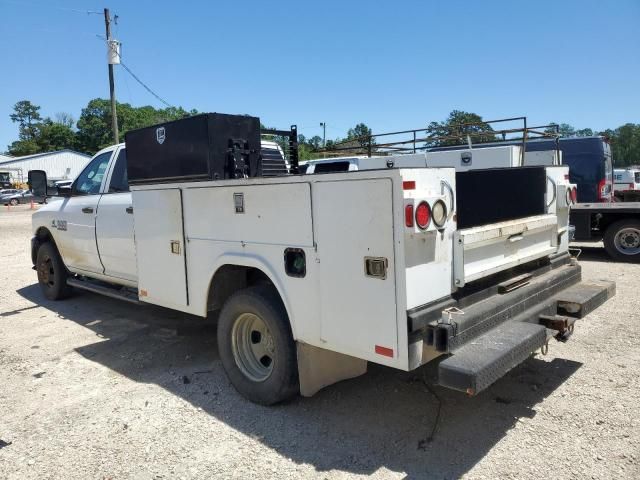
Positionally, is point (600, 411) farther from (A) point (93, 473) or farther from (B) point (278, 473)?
(A) point (93, 473)

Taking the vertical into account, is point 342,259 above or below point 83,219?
below

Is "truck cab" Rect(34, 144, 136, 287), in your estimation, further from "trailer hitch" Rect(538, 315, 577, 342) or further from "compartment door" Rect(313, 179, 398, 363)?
"trailer hitch" Rect(538, 315, 577, 342)

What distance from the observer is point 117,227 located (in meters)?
5.57

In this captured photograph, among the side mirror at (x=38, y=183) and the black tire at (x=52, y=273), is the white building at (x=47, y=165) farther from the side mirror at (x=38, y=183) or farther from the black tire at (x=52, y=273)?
the side mirror at (x=38, y=183)

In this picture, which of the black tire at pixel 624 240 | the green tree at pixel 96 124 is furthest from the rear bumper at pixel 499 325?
→ the green tree at pixel 96 124

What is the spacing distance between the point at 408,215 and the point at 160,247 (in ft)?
8.80

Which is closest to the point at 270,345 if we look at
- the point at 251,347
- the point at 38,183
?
the point at 251,347

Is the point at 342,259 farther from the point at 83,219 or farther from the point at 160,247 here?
the point at 83,219

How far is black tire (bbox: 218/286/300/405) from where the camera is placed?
11.9 feet

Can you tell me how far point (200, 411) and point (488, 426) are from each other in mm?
2072

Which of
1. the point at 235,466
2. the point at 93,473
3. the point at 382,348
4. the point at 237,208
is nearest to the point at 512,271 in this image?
Result: the point at 382,348

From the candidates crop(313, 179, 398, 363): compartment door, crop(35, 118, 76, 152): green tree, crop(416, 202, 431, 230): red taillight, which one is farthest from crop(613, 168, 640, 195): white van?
crop(35, 118, 76, 152): green tree

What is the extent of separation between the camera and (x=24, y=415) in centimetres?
394

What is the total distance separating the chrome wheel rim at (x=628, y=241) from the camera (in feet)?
32.9
